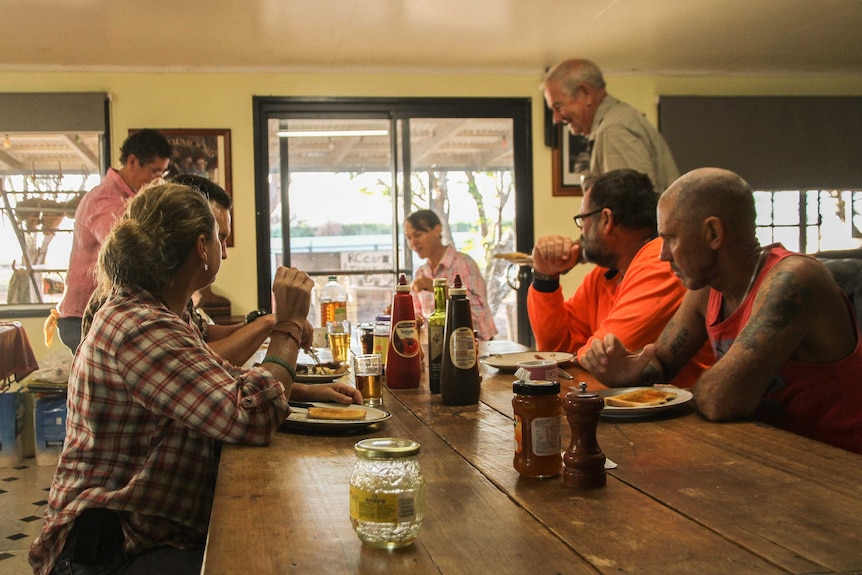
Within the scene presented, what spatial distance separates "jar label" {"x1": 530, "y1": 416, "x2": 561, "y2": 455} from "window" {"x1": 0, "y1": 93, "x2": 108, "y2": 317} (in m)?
5.23

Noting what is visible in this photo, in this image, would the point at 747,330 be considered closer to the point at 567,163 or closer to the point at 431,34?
the point at 431,34

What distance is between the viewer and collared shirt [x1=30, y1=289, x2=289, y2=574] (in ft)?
4.65

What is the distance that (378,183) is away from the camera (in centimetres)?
627

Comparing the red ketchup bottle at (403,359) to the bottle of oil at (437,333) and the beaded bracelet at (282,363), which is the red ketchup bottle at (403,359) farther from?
the beaded bracelet at (282,363)

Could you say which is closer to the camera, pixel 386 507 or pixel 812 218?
pixel 386 507

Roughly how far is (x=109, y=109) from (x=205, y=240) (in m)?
4.59

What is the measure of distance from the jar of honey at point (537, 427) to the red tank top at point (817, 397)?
79 cm

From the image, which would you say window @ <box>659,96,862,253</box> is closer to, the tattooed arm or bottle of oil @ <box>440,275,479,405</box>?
the tattooed arm

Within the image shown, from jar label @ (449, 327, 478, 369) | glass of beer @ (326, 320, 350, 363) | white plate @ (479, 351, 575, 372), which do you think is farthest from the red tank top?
glass of beer @ (326, 320, 350, 363)

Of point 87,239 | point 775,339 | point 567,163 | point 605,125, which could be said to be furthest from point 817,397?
point 567,163

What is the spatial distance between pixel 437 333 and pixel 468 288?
2.80 meters

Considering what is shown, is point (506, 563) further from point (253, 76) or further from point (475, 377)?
point (253, 76)

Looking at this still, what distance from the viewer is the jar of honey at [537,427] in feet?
3.95

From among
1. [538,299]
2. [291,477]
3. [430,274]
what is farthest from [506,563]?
[430,274]
